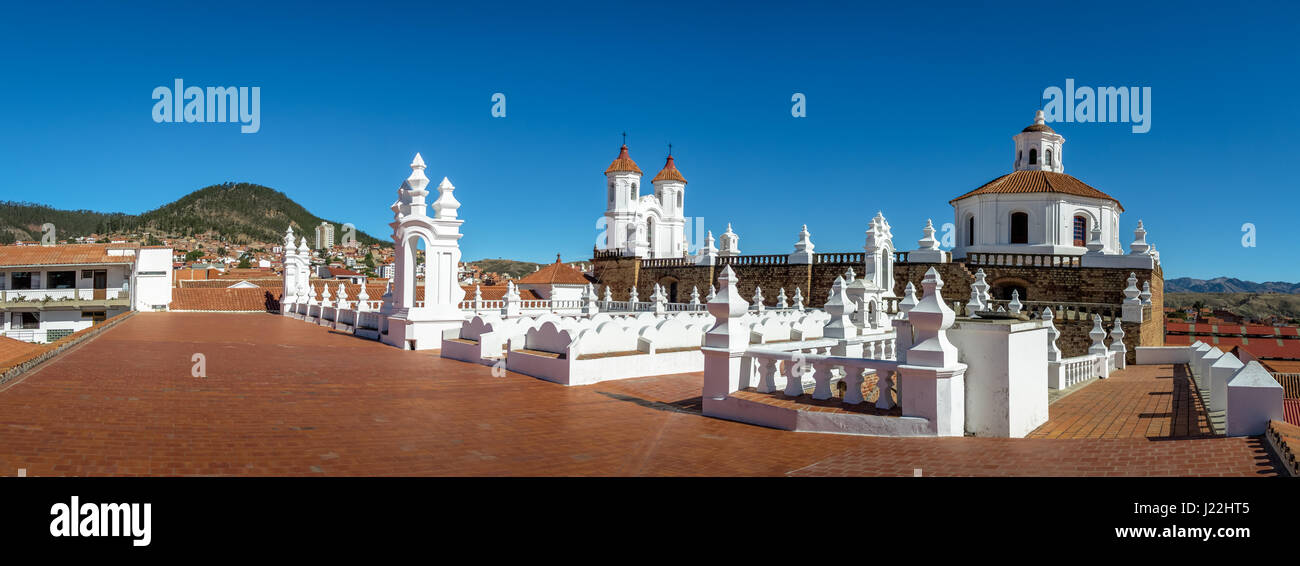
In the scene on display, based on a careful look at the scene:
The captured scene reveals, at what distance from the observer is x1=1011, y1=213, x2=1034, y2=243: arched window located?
33.8 metres

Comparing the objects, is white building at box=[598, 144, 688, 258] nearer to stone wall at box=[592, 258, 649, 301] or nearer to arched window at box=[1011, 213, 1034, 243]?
stone wall at box=[592, 258, 649, 301]

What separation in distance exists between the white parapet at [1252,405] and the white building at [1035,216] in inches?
1142

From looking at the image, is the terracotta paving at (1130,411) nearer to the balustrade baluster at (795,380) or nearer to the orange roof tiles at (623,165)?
→ the balustrade baluster at (795,380)

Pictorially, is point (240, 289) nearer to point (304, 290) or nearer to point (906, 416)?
point (304, 290)

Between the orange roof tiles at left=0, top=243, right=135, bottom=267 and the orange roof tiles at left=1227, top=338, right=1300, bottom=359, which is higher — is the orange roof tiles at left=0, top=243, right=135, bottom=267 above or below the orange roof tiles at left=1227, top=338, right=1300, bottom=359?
above

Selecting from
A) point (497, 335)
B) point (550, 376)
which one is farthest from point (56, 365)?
point (550, 376)

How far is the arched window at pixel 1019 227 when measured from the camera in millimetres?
33750

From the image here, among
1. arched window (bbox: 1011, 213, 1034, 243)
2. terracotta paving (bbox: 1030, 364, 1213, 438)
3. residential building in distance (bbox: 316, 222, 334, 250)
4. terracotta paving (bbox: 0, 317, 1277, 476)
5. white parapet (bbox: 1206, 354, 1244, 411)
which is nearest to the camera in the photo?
terracotta paving (bbox: 0, 317, 1277, 476)

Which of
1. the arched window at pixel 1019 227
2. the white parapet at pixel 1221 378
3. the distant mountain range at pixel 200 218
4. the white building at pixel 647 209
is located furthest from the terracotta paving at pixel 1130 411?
the distant mountain range at pixel 200 218

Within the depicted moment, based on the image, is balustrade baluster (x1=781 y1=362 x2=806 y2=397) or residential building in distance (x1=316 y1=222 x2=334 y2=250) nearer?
balustrade baluster (x1=781 y1=362 x2=806 y2=397)

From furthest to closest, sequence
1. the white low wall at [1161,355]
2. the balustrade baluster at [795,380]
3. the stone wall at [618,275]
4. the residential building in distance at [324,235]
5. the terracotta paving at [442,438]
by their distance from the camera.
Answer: the residential building in distance at [324,235]
the stone wall at [618,275]
the white low wall at [1161,355]
the balustrade baluster at [795,380]
the terracotta paving at [442,438]

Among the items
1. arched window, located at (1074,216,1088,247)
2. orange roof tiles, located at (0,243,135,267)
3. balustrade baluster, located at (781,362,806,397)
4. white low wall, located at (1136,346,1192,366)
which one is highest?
arched window, located at (1074,216,1088,247)

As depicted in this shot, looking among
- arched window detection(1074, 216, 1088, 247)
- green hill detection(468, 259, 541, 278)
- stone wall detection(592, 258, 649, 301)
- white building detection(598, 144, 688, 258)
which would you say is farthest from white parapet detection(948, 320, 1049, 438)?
green hill detection(468, 259, 541, 278)

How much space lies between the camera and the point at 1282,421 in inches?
208
